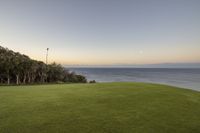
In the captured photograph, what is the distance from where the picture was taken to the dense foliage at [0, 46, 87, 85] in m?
31.5

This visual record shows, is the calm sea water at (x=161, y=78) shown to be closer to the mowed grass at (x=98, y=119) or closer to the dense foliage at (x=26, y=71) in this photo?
the dense foliage at (x=26, y=71)

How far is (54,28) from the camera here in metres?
27.1

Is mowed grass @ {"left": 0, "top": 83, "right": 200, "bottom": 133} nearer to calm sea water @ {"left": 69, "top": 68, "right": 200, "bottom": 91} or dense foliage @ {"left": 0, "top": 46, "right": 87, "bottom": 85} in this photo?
dense foliage @ {"left": 0, "top": 46, "right": 87, "bottom": 85}

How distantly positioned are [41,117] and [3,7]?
58.4 ft

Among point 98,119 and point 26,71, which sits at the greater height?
point 26,71

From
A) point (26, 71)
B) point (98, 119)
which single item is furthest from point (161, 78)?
point (98, 119)

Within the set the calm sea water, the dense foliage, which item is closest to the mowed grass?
the dense foliage

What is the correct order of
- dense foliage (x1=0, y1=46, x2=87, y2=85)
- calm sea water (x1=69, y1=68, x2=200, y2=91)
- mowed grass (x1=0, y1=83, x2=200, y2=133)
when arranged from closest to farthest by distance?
mowed grass (x1=0, y1=83, x2=200, y2=133) < dense foliage (x1=0, y1=46, x2=87, y2=85) < calm sea water (x1=69, y1=68, x2=200, y2=91)

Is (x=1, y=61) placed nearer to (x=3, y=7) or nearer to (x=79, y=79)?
(x=3, y=7)

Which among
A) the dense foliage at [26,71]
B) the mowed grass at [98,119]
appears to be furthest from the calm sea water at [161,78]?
the mowed grass at [98,119]

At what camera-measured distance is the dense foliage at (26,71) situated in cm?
A: 3155

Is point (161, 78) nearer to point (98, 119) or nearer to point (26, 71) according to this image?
point (26, 71)

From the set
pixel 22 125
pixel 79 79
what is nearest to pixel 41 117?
pixel 22 125

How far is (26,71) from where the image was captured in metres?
34.5
